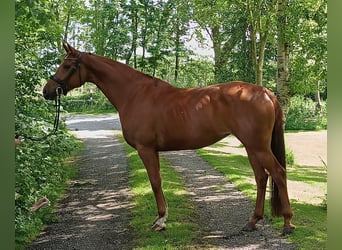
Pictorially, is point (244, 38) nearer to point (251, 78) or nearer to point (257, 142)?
point (251, 78)

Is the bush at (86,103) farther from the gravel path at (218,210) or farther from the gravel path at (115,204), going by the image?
the gravel path at (218,210)

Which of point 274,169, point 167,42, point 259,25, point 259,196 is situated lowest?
point 259,196

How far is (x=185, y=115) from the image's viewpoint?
2.54 meters

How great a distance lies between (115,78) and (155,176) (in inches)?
28.1

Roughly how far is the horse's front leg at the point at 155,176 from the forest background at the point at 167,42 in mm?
722

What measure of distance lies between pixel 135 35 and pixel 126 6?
0.22 m

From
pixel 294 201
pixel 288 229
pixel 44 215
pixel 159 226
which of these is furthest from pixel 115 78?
pixel 294 201

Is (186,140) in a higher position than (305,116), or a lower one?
→ lower

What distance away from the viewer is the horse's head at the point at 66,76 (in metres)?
2.53

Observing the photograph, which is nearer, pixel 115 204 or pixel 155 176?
pixel 155 176

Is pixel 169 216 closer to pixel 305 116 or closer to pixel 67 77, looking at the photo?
pixel 67 77

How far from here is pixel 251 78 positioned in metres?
3.69

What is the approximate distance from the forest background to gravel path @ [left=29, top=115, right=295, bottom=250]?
0.74 feet

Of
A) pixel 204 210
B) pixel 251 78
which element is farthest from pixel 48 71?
pixel 251 78
